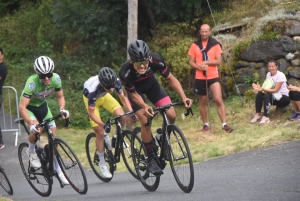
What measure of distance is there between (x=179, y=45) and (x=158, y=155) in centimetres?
943

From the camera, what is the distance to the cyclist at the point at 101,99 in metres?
10.1

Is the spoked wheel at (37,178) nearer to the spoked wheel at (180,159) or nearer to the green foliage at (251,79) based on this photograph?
the spoked wheel at (180,159)

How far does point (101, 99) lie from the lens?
11.3 metres

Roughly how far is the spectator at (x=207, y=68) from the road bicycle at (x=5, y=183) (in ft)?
16.7

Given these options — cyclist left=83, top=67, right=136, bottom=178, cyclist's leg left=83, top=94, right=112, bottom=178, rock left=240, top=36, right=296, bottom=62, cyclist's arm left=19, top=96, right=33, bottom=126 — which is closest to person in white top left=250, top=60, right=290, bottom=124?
rock left=240, top=36, right=296, bottom=62

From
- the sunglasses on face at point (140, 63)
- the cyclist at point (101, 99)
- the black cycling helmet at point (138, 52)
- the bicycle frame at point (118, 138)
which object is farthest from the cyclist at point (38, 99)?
the black cycling helmet at point (138, 52)

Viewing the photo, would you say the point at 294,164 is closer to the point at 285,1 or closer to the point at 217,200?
the point at 217,200

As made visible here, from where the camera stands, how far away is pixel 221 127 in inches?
578

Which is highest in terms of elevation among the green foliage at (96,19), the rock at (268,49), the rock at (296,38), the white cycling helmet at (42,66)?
the green foliage at (96,19)

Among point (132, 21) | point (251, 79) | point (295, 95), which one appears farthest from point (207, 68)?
point (132, 21)

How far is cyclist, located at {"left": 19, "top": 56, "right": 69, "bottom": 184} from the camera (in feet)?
32.8

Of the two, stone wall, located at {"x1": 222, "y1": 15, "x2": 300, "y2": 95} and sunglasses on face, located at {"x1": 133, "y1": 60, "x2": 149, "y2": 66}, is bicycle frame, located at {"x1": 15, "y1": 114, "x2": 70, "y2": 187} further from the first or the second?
stone wall, located at {"x1": 222, "y1": 15, "x2": 300, "y2": 95}

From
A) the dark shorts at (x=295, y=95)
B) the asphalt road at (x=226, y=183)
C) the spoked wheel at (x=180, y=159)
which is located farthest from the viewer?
the dark shorts at (x=295, y=95)

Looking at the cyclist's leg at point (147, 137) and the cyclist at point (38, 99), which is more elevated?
the cyclist at point (38, 99)
